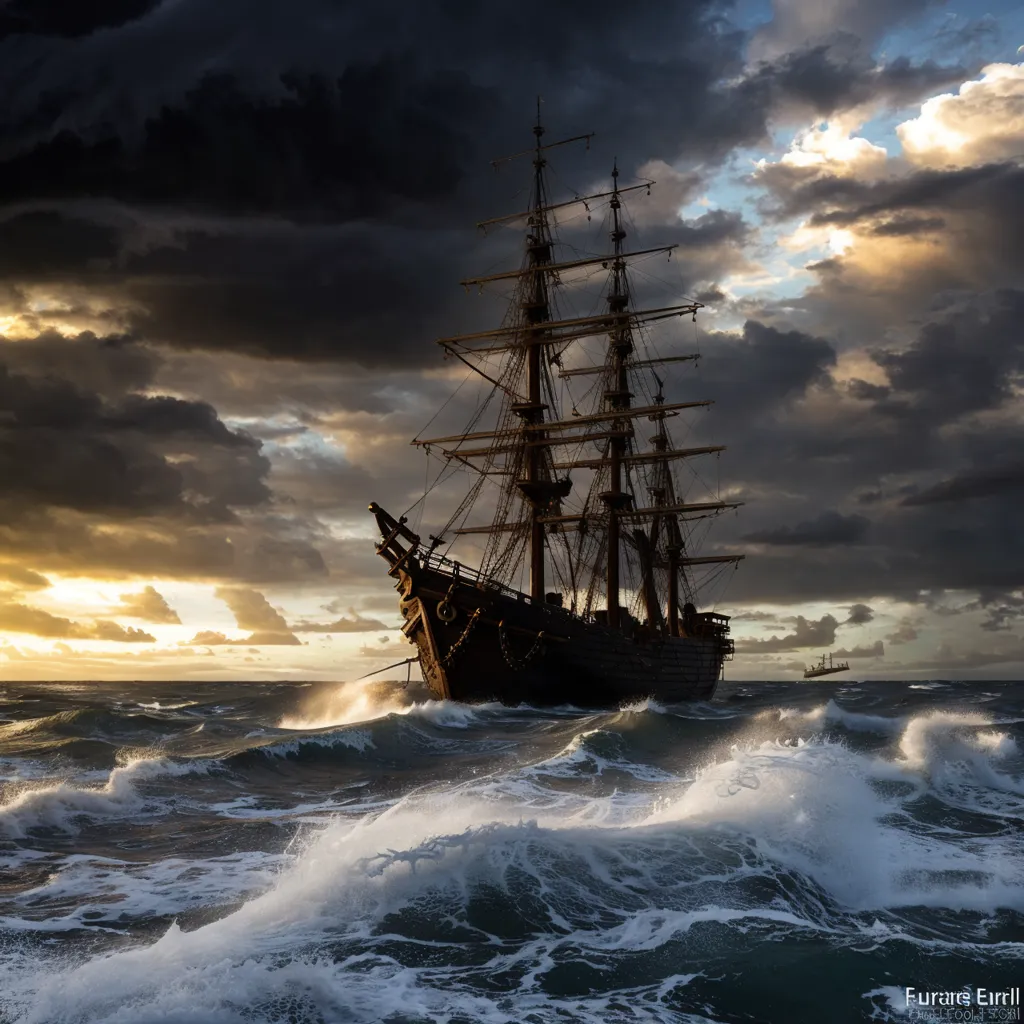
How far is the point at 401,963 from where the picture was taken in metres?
9.71

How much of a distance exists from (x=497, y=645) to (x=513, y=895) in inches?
1308

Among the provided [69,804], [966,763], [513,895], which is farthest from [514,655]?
[513,895]

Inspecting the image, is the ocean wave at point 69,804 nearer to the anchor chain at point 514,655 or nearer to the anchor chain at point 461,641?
the anchor chain at point 461,641

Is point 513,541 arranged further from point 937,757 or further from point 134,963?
point 134,963

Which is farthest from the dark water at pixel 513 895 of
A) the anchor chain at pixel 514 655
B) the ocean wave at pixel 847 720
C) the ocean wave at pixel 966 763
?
the anchor chain at pixel 514 655

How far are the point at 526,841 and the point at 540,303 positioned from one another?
46442 millimetres

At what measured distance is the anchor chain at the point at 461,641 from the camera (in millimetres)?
44000

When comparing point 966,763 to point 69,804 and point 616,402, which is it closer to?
point 69,804

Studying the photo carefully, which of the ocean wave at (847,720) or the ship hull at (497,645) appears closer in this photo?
the ocean wave at (847,720)

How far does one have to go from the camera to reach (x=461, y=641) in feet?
146

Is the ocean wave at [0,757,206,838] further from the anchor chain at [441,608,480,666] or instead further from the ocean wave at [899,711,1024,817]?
the anchor chain at [441,608,480,666]

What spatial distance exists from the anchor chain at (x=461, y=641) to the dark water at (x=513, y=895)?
68.5 ft

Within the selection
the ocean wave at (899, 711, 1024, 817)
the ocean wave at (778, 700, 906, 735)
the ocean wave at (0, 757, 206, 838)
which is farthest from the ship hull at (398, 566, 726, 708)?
the ocean wave at (0, 757, 206, 838)

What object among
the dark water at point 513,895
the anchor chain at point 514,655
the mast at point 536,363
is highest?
the mast at point 536,363
